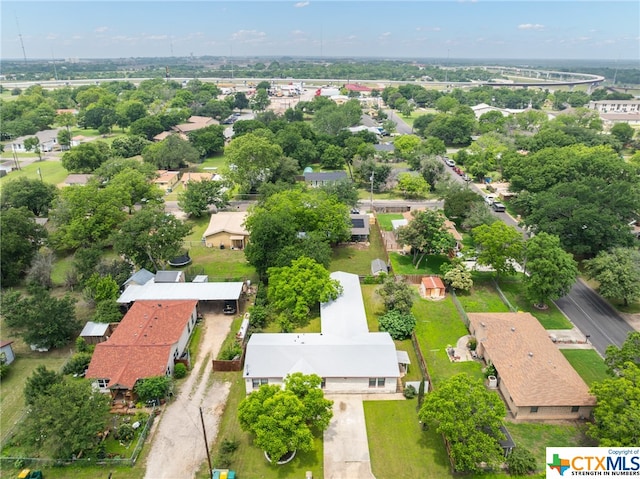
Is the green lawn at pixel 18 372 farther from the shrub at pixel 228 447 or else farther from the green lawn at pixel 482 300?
the green lawn at pixel 482 300

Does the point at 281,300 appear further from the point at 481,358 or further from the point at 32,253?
the point at 32,253

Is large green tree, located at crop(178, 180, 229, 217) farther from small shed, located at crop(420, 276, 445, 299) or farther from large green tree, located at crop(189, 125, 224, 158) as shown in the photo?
small shed, located at crop(420, 276, 445, 299)

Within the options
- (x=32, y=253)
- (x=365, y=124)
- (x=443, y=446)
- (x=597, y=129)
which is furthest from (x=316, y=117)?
(x=443, y=446)

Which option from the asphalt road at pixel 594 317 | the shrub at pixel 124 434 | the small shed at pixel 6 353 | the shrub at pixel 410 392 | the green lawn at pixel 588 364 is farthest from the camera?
the asphalt road at pixel 594 317

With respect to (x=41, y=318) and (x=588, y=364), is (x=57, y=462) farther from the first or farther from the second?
(x=588, y=364)

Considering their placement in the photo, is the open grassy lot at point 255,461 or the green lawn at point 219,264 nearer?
the open grassy lot at point 255,461

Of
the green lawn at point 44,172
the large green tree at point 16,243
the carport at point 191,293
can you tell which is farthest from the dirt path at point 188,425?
the green lawn at point 44,172

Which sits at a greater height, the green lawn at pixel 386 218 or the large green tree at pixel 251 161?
the large green tree at pixel 251 161
